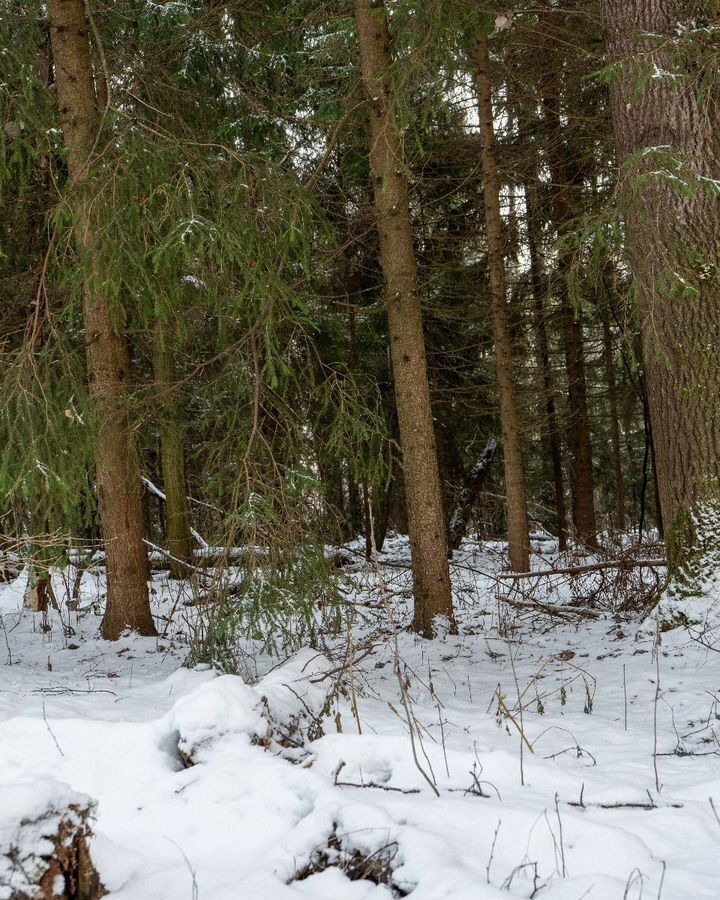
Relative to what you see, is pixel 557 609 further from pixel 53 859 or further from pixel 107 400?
pixel 53 859

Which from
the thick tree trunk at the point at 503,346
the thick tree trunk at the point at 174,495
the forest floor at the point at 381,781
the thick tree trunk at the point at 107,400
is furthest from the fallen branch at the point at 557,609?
the thick tree trunk at the point at 174,495

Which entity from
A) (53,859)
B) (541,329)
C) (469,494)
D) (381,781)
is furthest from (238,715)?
(541,329)

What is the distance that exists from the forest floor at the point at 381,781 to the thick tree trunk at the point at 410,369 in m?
1.47

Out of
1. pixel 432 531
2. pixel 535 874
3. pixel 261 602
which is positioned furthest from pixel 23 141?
pixel 535 874

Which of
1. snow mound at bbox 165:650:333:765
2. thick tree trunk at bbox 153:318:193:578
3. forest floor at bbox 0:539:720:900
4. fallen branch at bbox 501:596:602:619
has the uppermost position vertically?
thick tree trunk at bbox 153:318:193:578

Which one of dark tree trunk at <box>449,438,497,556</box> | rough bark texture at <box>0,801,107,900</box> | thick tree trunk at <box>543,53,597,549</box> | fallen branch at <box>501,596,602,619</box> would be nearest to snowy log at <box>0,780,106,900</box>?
rough bark texture at <box>0,801,107,900</box>

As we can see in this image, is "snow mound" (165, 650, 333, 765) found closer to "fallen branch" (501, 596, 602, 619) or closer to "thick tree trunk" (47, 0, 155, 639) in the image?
"thick tree trunk" (47, 0, 155, 639)

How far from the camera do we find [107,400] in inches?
268

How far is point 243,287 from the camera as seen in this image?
6.13 m

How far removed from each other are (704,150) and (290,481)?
14.2ft

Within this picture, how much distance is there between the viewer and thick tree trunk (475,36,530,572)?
9.77m

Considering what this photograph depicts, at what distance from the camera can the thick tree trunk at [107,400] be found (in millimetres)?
6840

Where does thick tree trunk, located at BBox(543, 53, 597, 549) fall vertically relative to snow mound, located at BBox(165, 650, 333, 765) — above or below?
above

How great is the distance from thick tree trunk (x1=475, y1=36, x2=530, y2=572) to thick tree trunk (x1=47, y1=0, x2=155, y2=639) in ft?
16.9
